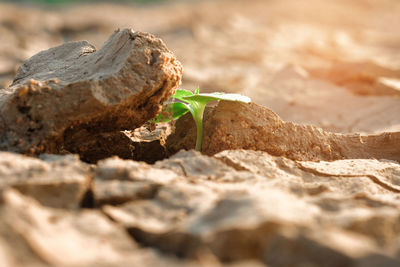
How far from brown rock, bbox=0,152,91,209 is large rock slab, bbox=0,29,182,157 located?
0.43 m

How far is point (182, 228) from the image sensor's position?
1.30 meters

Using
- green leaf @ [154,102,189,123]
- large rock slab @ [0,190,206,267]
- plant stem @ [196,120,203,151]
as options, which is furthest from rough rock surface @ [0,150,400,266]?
green leaf @ [154,102,189,123]

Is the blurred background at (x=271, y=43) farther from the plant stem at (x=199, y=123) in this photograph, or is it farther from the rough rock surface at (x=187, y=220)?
the rough rock surface at (x=187, y=220)

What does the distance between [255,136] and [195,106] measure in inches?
16.1

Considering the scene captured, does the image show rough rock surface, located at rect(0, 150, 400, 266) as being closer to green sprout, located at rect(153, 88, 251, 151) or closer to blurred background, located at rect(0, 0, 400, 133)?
green sprout, located at rect(153, 88, 251, 151)

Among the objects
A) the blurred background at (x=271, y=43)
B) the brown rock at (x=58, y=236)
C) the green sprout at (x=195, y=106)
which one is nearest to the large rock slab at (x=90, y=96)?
the green sprout at (x=195, y=106)

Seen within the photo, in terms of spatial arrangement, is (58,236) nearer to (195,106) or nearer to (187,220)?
(187,220)

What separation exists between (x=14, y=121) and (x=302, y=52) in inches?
291

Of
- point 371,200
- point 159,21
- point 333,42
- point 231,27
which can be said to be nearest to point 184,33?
point 231,27

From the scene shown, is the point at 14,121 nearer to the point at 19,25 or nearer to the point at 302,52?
the point at 302,52

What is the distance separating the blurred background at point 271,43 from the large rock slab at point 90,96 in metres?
2.35

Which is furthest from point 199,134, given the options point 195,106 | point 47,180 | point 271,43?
point 271,43

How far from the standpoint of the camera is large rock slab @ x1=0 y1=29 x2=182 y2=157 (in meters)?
2.08

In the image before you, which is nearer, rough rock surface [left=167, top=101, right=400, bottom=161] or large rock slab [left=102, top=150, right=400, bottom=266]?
large rock slab [left=102, top=150, right=400, bottom=266]
